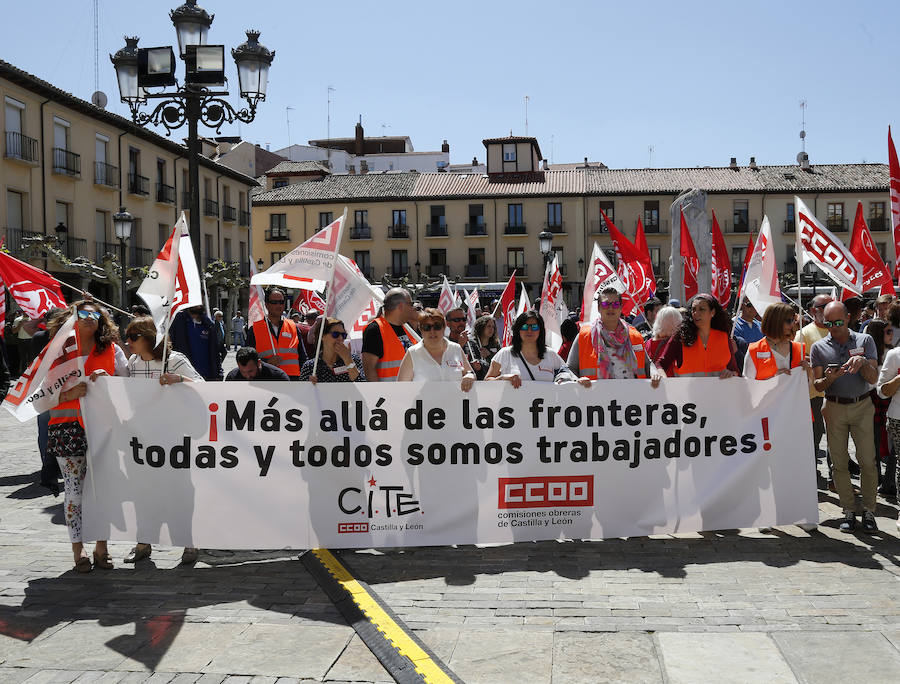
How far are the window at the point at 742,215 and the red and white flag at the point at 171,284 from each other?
52930mm

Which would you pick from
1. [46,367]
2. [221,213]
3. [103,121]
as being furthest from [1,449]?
[221,213]

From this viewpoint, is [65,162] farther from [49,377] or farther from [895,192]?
[895,192]

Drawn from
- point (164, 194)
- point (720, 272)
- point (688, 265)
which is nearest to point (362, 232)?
point (164, 194)

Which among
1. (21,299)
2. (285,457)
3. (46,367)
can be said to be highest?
(21,299)

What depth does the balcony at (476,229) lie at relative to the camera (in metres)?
57.2

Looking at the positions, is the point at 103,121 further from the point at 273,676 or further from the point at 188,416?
the point at 273,676

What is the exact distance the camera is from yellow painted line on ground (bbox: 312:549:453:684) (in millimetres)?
4000

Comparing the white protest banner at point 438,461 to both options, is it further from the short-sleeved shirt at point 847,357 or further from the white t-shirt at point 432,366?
the short-sleeved shirt at point 847,357

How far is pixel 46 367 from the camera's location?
565 centimetres

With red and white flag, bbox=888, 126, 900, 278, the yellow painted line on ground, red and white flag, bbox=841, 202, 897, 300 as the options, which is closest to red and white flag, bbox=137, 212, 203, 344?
the yellow painted line on ground

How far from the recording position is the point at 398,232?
58.0 metres

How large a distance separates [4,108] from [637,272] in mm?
22230

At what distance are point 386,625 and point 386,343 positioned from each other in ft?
8.40

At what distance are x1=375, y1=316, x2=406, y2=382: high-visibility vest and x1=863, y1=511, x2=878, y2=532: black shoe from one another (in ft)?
11.5
